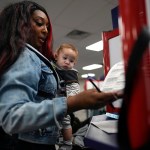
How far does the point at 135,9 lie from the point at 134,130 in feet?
0.79

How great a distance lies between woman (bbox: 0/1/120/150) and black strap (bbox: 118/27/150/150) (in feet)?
0.34

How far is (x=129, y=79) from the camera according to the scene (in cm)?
35

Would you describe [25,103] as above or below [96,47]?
below

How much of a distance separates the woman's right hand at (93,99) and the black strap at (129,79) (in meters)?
0.09

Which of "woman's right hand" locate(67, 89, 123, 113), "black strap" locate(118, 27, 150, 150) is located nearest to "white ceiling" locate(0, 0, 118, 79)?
"woman's right hand" locate(67, 89, 123, 113)

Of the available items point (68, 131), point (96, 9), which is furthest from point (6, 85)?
point (96, 9)

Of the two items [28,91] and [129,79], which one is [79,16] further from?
[129,79]

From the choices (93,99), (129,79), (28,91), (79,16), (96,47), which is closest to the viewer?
(129,79)

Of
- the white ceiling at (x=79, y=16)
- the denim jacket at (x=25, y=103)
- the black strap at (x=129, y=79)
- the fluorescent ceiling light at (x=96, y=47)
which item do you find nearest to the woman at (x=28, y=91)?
the denim jacket at (x=25, y=103)

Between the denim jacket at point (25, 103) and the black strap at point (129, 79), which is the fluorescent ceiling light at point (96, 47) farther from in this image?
the black strap at point (129, 79)

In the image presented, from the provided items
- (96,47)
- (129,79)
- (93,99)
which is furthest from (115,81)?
(96,47)

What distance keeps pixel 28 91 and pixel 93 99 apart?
0.69 ft

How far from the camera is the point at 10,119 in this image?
0.54m

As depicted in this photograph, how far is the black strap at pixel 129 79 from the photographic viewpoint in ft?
1.10
